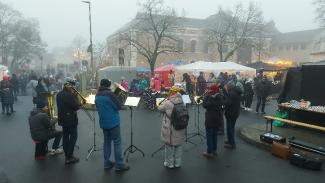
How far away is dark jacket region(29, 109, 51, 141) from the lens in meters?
8.09

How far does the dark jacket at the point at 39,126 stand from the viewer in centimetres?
809

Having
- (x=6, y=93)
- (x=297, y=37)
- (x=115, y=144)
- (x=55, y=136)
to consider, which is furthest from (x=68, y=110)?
(x=297, y=37)

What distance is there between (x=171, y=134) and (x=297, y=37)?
282 feet

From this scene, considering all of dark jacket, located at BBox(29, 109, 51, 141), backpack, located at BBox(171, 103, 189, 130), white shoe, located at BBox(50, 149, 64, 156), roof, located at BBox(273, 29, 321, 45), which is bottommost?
white shoe, located at BBox(50, 149, 64, 156)

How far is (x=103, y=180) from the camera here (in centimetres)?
674

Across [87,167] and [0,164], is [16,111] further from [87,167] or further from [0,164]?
[87,167]

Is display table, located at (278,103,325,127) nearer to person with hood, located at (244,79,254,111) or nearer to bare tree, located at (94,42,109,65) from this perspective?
person with hood, located at (244,79,254,111)

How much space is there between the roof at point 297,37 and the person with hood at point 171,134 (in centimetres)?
8241

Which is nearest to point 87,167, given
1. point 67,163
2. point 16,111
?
point 67,163

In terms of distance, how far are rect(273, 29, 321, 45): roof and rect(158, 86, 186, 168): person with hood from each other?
82.4 meters

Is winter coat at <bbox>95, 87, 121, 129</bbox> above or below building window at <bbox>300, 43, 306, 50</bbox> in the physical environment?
below

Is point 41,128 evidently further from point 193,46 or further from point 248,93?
point 193,46

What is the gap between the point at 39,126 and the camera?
26.6 ft

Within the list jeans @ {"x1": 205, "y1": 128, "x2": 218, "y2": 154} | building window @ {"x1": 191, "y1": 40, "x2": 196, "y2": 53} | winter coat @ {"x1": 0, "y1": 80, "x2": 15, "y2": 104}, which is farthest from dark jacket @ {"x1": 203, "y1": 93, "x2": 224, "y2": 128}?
building window @ {"x1": 191, "y1": 40, "x2": 196, "y2": 53}
